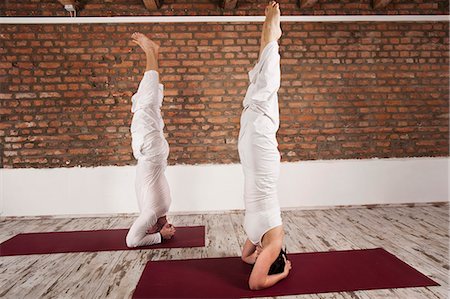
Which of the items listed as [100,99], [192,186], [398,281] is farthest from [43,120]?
[398,281]

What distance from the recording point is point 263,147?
2.69 meters

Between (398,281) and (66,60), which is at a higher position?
(66,60)

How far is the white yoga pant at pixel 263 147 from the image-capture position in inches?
106

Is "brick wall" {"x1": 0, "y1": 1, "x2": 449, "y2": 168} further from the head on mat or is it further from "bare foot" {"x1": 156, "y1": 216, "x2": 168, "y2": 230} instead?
the head on mat

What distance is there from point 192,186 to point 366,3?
3464 mm

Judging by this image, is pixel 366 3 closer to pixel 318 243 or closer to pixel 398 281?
pixel 318 243

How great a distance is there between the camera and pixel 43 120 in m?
5.11

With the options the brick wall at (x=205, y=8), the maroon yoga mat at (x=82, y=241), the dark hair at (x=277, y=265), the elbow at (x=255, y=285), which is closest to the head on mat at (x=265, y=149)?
the dark hair at (x=277, y=265)

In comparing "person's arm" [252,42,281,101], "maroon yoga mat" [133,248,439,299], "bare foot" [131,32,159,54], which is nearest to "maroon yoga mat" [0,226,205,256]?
"maroon yoga mat" [133,248,439,299]

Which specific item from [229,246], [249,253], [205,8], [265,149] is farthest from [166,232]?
[205,8]

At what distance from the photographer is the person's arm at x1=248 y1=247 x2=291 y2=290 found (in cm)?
249

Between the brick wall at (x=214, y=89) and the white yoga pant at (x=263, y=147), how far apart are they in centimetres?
248

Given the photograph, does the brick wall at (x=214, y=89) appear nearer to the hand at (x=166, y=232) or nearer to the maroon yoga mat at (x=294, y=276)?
the hand at (x=166, y=232)

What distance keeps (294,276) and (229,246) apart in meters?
0.94
